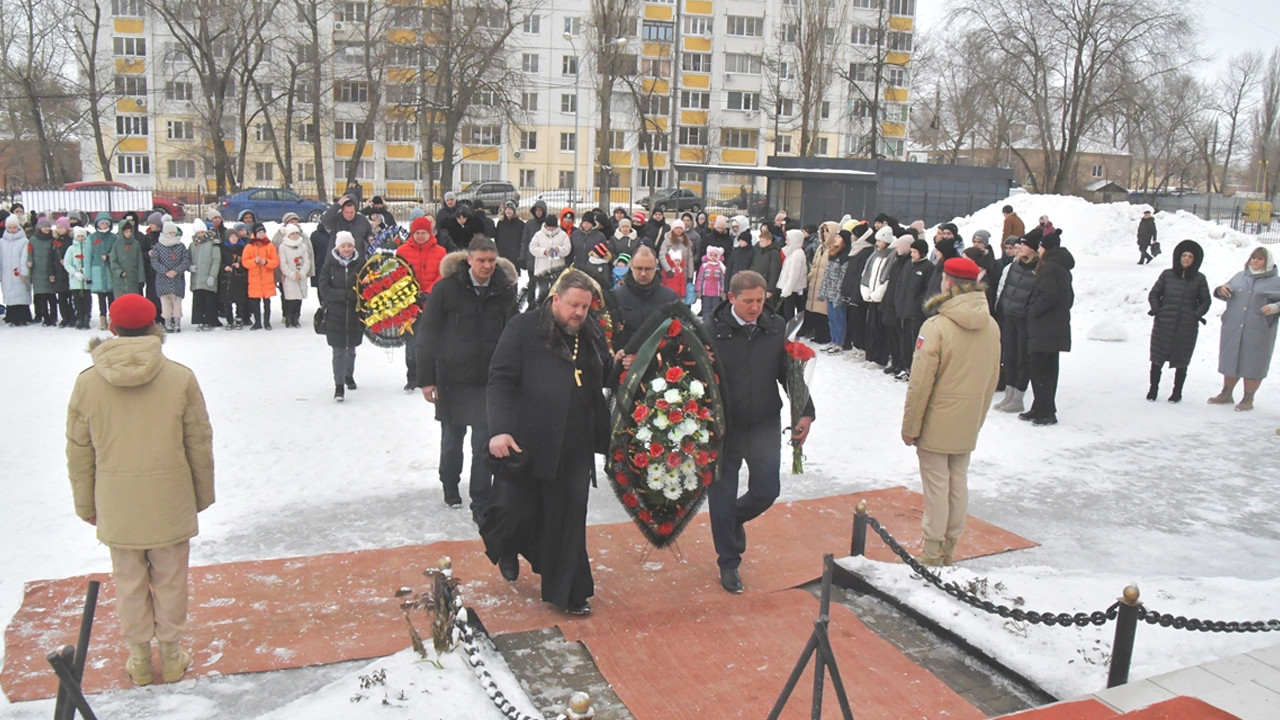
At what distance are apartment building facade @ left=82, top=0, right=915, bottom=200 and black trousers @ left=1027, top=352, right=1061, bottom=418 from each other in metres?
45.9

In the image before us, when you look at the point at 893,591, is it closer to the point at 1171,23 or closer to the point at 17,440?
the point at 17,440

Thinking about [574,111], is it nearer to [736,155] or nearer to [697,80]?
[697,80]

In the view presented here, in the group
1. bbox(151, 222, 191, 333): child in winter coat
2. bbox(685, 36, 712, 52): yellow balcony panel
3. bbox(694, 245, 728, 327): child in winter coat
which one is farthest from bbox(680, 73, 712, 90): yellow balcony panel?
bbox(151, 222, 191, 333): child in winter coat

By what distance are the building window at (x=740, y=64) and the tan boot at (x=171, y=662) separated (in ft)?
216

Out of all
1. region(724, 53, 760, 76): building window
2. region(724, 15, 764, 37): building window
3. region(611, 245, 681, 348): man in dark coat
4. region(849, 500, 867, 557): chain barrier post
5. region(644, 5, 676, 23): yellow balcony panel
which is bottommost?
region(849, 500, 867, 557): chain barrier post

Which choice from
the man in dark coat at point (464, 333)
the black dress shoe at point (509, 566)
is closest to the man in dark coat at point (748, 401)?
the black dress shoe at point (509, 566)

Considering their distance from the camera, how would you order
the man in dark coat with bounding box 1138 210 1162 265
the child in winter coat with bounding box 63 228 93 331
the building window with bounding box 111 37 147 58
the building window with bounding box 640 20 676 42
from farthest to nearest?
1. the building window with bounding box 640 20 676 42
2. the building window with bounding box 111 37 147 58
3. the man in dark coat with bounding box 1138 210 1162 265
4. the child in winter coat with bounding box 63 228 93 331

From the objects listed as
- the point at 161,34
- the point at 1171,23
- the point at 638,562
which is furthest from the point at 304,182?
the point at 638,562

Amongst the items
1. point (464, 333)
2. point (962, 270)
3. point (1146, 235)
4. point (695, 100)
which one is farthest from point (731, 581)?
point (695, 100)

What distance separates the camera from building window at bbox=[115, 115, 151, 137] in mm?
61156

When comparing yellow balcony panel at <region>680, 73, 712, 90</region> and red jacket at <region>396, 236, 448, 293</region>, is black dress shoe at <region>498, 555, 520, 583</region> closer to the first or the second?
red jacket at <region>396, 236, 448, 293</region>

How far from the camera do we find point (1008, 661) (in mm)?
5094

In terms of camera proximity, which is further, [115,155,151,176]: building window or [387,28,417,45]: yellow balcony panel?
[115,155,151,176]: building window

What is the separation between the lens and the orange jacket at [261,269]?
51.2 ft
